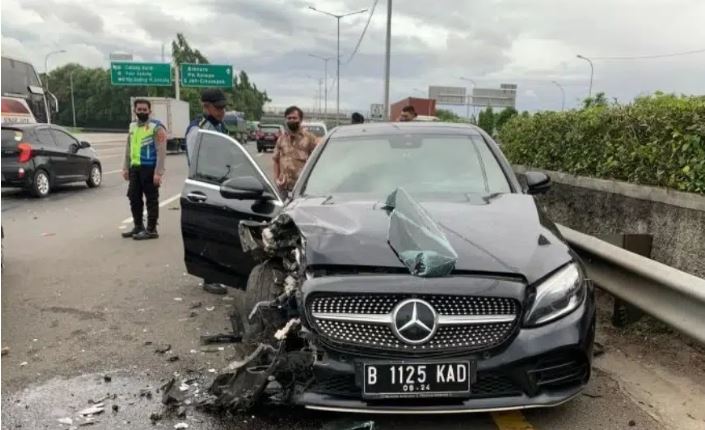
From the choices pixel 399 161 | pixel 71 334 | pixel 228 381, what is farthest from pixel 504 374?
pixel 71 334

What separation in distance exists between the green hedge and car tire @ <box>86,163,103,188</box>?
11.2m

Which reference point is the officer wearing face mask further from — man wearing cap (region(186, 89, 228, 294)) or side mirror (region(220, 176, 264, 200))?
side mirror (region(220, 176, 264, 200))

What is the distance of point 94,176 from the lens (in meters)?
16.0

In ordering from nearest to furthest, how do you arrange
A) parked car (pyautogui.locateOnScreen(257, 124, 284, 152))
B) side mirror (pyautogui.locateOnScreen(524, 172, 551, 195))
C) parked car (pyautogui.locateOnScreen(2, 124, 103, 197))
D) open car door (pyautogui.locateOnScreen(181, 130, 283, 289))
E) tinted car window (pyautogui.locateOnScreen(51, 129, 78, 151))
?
side mirror (pyautogui.locateOnScreen(524, 172, 551, 195)) < open car door (pyautogui.locateOnScreen(181, 130, 283, 289)) < parked car (pyautogui.locateOnScreen(2, 124, 103, 197)) < tinted car window (pyautogui.locateOnScreen(51, 129, 78, 151)) < parked car (pyautogui.locateOnScreen(257, 124, 284, 152))

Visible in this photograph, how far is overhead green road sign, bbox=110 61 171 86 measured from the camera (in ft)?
146

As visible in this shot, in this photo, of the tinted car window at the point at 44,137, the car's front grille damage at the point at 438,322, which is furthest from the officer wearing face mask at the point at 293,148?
the tinted car window at the point at 44,137

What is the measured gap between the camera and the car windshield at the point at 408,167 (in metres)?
4.27

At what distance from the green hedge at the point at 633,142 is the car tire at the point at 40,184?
405 inches

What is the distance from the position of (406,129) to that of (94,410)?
9.59 feet

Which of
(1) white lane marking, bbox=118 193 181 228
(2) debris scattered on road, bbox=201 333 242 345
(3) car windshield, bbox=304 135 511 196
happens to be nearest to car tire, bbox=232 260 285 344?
(2) debris scattered on road, bbox=201 333 242 345

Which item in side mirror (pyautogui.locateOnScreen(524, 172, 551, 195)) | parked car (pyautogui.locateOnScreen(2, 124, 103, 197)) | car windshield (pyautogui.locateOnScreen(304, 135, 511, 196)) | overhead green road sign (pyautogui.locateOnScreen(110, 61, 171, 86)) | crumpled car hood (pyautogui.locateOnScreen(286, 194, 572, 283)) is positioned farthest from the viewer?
overhead green road sign (pyautogui.locateOnScreen(110, 61, 171, 86))

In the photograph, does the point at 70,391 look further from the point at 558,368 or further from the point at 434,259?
the point at 558,368

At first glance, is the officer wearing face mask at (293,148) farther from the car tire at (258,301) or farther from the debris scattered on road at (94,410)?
the debris scattered on road at (94,410)

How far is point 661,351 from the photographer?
4.37 m
